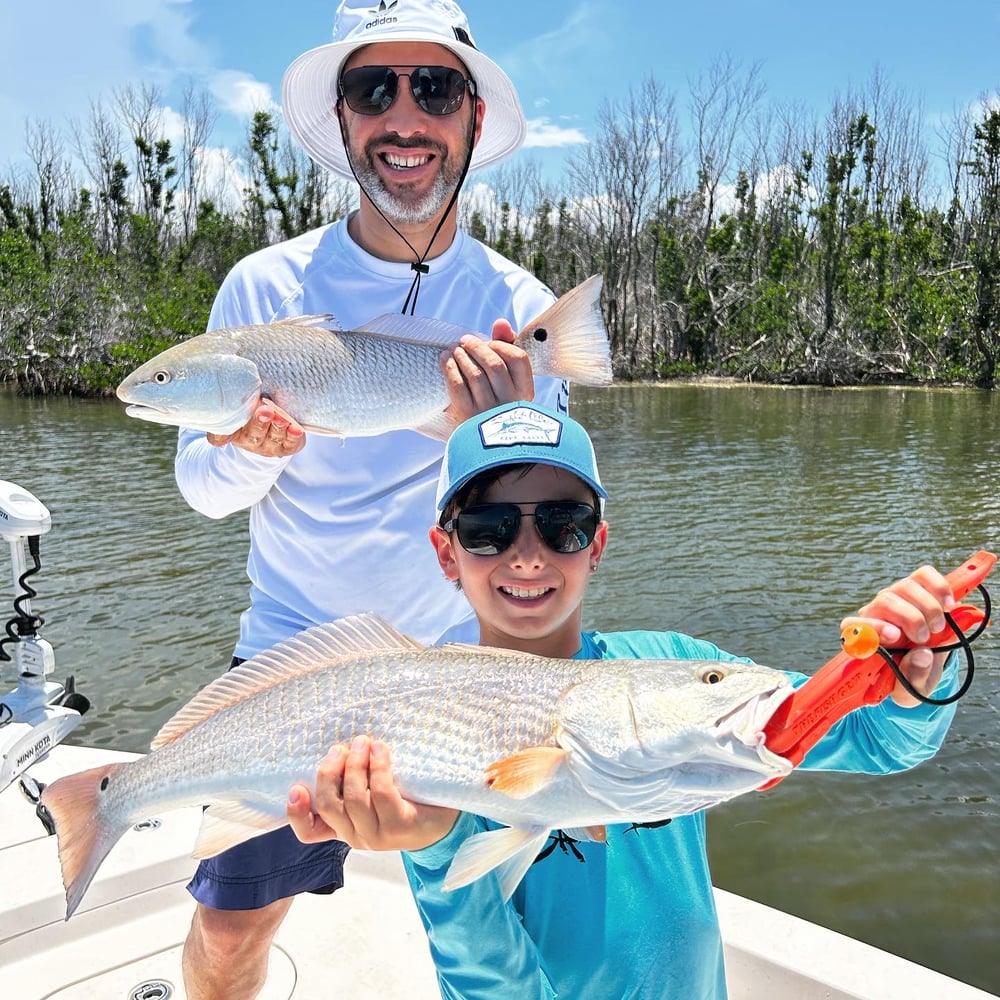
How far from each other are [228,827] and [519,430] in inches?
38.7

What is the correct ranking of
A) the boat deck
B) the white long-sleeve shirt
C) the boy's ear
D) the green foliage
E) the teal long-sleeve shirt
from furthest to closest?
the green foliage → the boat deck → the white long-sleeve shirt → the boy's ear → the teal long-sleeve shirt

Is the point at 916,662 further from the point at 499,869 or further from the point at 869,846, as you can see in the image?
the point at 869,846

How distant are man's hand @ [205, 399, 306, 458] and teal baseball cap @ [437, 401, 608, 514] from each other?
22.4 inches

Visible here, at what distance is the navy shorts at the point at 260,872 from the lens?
8.33 ft

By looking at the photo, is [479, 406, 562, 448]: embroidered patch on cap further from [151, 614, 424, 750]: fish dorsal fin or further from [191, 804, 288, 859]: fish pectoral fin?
[191, 804, 288, 859]: fish pectoral fin

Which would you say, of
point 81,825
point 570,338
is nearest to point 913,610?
point 570,338

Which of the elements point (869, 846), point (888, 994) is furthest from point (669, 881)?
point (869, 846)

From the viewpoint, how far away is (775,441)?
21.8m

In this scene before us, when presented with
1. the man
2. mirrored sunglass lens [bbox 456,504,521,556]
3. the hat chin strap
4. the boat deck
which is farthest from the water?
the hat chin strap

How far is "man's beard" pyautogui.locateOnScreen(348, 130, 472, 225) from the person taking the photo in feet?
8.60

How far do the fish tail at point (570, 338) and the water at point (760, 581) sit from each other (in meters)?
4.02

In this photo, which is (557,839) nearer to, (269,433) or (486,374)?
(486,374)

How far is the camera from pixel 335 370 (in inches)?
103

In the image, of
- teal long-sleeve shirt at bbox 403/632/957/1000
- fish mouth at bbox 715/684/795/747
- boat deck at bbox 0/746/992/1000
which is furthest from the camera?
boat deck at bbox 0/746/992/1000
